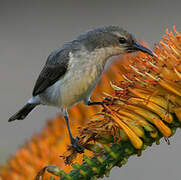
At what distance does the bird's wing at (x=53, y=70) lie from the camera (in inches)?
171

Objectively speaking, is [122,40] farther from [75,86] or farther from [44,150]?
[44,150]

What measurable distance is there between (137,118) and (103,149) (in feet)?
0.70

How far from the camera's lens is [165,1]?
47.4 feet

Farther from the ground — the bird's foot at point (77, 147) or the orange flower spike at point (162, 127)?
the bird's foot at point (77, 147)

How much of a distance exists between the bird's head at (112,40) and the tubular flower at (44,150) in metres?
0.85

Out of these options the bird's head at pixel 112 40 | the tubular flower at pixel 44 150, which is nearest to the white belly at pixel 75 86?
the bird's head at pixel 112 40

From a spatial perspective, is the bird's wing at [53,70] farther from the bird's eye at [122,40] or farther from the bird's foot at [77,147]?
the bird's foot at [77,147]

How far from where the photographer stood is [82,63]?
4.18 metres

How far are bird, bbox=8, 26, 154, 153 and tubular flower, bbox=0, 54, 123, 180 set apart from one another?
2.91 feet

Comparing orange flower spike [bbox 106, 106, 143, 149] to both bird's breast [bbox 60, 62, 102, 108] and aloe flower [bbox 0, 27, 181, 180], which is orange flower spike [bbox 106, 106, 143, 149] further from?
bird's breast [bbox 60, 62, 102, 108]

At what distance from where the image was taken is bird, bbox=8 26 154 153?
4094 millimetres

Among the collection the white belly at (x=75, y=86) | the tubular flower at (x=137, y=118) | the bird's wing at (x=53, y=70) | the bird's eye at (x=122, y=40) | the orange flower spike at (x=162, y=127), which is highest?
the bird's wing at (x=53, y=70)

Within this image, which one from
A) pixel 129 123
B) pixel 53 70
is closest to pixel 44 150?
pixel 129 123

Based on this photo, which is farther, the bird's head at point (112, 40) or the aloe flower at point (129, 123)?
the bird's head at point (112, 40)
